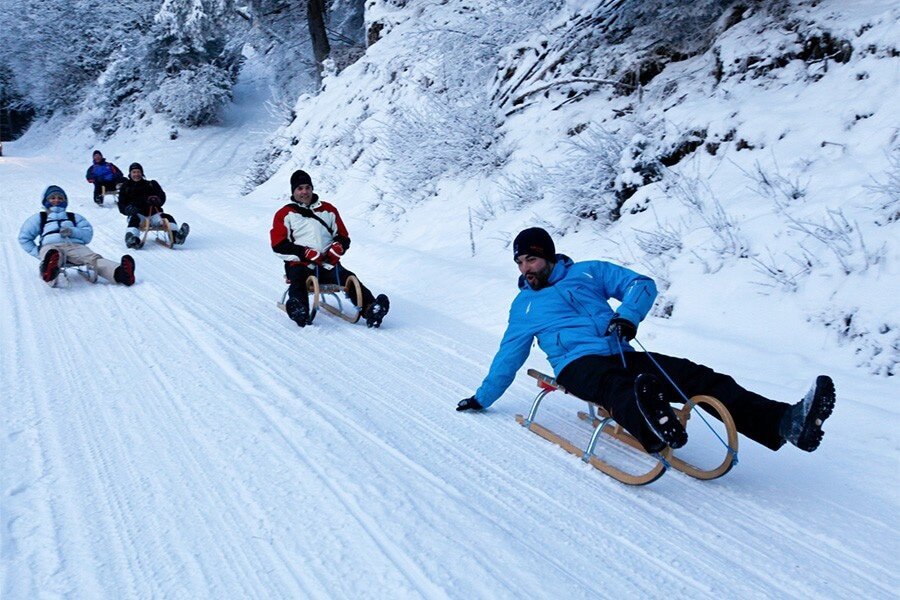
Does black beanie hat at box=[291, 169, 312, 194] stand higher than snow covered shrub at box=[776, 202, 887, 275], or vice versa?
snow covered shrub at box=[776, 202, 887, 275]

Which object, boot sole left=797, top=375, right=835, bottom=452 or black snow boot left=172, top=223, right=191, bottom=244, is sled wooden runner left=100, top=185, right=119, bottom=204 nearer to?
black snow boot left=172, top=223, right=191, bottom=244

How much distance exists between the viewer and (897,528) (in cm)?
283

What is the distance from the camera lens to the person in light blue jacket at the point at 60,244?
6.79m

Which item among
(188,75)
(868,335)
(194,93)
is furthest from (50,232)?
(188,75)

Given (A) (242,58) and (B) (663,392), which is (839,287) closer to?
(B) (663,392)

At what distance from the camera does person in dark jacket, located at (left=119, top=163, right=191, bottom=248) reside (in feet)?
31.8

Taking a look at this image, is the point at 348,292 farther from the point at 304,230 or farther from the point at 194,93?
the point at 194,93

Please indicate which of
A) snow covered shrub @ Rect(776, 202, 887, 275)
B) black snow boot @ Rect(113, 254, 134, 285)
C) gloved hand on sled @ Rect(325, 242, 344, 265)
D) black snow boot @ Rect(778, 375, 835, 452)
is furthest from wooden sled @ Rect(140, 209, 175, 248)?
black snow boot @ Rect(778, 375, 835, 452)

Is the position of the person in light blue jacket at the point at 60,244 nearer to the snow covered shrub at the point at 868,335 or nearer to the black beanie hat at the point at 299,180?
the black beanie hat at the point at 299,180

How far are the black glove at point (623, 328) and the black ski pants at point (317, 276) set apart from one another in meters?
3.08

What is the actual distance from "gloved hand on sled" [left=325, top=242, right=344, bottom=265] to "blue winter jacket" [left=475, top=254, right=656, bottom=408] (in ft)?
9.49

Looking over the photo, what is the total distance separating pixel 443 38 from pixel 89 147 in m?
22.4

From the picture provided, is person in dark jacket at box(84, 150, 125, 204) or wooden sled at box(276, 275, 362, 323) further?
person in dark jacket at box(84, 150, 125, 204)

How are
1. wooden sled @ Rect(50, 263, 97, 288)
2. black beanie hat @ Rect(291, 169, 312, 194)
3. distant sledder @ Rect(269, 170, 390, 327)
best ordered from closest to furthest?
distant sledder @ Rect(269, 170, 390, 327) < black beanie hat @ Rect(291, 169, 312, 194) < wooden sled @ Rect(50, 263, 97, 288)
